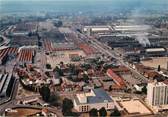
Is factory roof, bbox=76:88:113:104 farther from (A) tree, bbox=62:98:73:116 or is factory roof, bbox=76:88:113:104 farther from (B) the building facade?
(B) the building facade

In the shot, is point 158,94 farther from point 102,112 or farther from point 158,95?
point 102,112

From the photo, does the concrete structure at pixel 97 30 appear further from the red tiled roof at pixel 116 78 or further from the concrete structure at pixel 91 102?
the concrete structure at pixel 91 102

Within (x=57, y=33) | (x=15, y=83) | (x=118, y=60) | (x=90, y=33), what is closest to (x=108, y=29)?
(x=90, y=33)

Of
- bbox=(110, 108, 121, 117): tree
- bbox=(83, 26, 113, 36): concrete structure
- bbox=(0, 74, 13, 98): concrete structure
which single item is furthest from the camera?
bbox=(83, 26, 113, 36): concrete structure

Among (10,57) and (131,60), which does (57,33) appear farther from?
(131,60)


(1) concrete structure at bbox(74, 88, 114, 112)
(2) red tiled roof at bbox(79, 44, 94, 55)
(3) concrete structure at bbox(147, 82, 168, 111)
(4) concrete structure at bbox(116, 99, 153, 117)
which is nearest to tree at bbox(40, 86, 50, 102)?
(1) concrete structure at bbox(74, 88, 114, 112)
